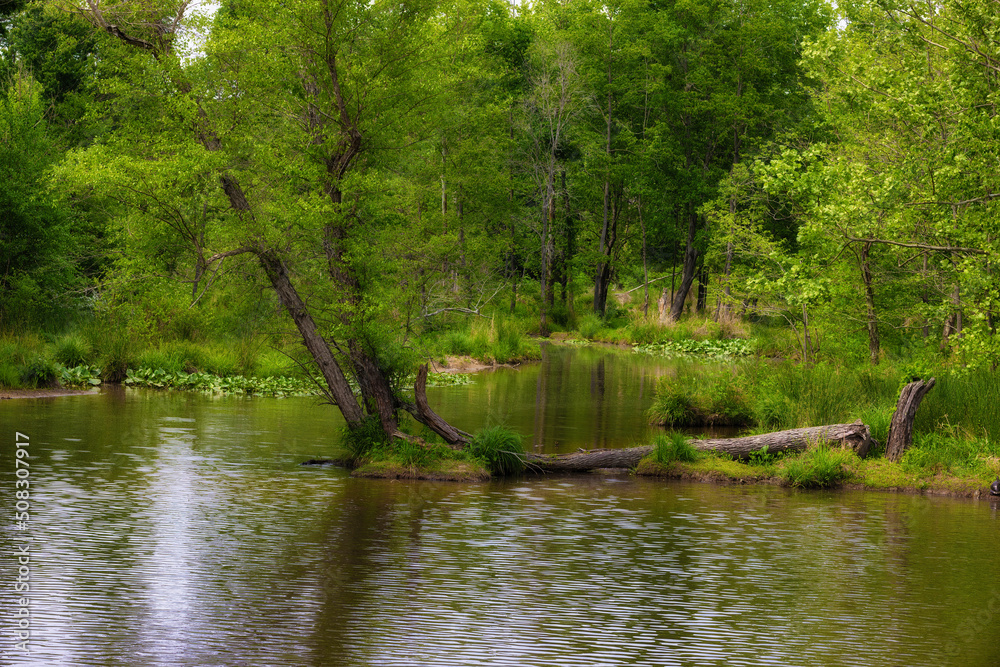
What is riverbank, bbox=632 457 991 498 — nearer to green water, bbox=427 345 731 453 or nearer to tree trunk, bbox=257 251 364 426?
green water, bbox=427 345 731 453

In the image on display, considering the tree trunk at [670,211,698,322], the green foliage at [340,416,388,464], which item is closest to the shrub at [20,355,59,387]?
the green foliage at [340,416,388,464]

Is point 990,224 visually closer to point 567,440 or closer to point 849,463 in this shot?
point 849,463

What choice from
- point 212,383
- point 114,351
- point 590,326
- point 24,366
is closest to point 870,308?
point 212,383

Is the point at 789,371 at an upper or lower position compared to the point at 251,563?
upper

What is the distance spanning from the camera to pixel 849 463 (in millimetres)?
16250

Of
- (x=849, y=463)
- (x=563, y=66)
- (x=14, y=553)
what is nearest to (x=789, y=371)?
(x=849, y=463)

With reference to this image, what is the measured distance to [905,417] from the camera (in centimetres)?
1617

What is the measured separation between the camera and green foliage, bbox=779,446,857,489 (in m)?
15.9

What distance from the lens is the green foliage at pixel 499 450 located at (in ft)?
52.7

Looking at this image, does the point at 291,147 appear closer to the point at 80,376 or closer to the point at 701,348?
the point at 80,376

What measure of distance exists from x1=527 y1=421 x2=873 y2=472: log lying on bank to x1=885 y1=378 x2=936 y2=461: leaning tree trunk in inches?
15.7

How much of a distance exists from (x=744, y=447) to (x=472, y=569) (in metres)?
7.79

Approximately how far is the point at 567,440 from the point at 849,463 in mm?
5595

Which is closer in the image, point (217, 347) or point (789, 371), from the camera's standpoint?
point (789, 371)
